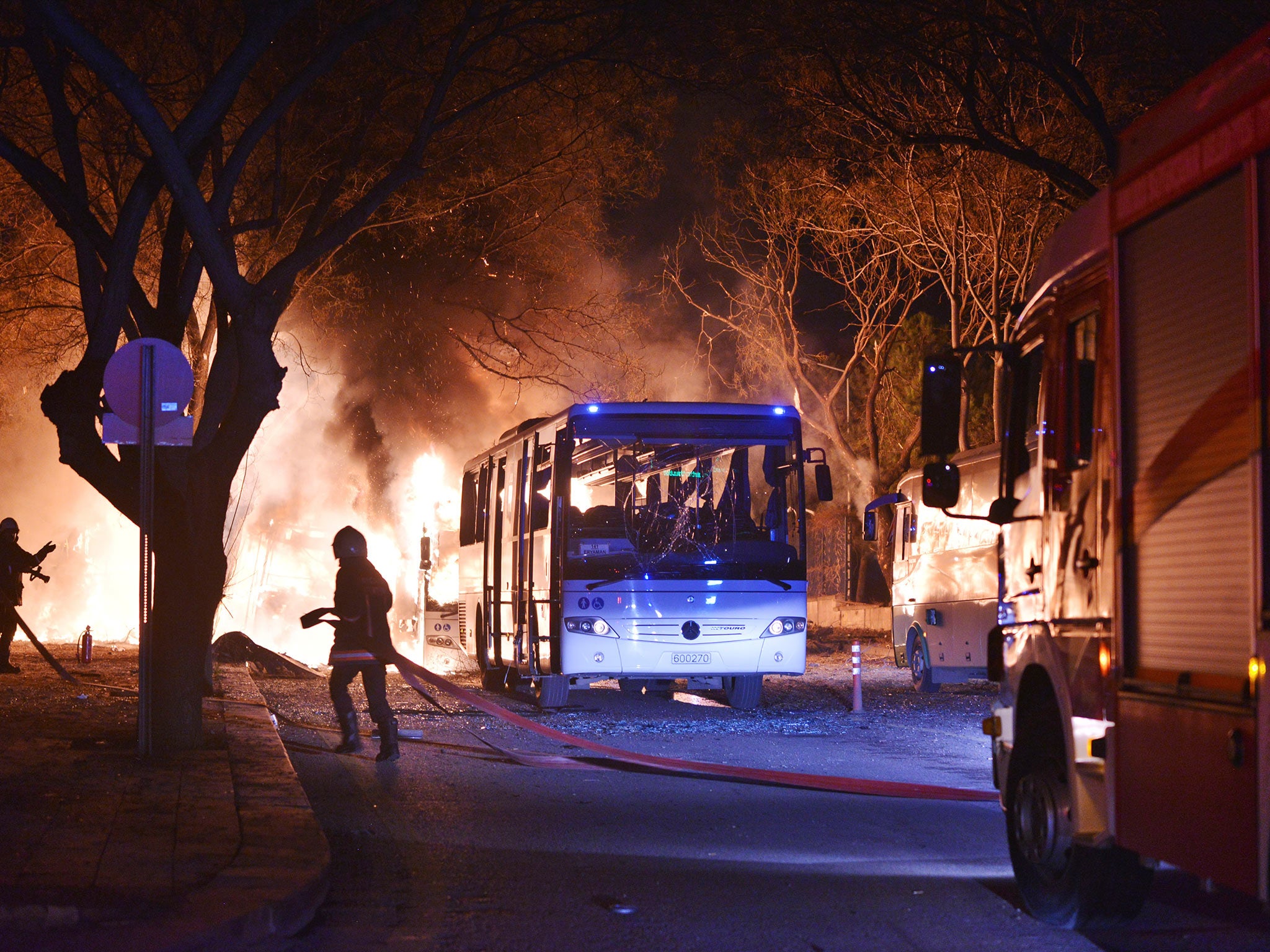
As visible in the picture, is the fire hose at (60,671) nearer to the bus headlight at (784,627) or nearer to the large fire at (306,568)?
the bus headlight at (784,627)

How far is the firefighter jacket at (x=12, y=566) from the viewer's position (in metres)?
17.7

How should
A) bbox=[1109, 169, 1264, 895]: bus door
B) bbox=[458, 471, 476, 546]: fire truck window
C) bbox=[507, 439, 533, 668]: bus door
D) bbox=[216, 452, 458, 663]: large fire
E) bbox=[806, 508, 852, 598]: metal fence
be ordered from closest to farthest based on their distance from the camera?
bbox=[1109, 169, 1264, 895]: bus door
bbox=[507, 439, 533, 668]: bus door
bbox=[458, 471, 476, 546]: fire truck window
bbox=[806, 508, 852, 598]: metal fence
bbox=[216, 452, 458, 663]: large fire

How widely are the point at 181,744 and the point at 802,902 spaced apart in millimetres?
5571

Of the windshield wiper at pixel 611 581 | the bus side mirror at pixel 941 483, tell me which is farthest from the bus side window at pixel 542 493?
the bus side mirror at pixel 941 483

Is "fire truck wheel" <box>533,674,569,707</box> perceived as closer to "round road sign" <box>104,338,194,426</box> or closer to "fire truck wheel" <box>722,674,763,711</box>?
"fire truck wheel" <box>722,674,763,711</box>

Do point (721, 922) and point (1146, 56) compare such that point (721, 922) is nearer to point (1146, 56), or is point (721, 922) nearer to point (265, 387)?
point (265, 387)

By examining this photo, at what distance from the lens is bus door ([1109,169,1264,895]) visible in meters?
4.11

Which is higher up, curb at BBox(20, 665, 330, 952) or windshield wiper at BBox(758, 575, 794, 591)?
windshield wiper at BBox(758, 575, 794, 591)

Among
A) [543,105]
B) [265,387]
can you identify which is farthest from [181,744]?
[543,105]

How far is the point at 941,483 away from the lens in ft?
21.4

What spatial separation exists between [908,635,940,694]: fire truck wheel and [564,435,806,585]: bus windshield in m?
5.50

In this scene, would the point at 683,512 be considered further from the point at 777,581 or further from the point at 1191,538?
the point at 1191,538

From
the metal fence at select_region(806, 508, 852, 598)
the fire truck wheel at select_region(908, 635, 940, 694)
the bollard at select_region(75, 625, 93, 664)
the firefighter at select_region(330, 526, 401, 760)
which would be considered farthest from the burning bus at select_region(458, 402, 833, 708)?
the metal fence at select_region(806, 508, 852, 598)

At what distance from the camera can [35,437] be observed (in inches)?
1863
